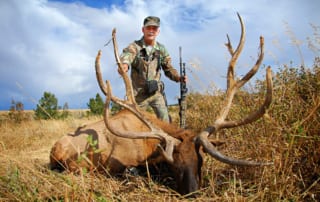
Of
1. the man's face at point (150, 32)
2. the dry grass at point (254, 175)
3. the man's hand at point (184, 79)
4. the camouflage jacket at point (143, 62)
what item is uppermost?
the man's face at point (150, 32)

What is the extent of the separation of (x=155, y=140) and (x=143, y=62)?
215 centimetres

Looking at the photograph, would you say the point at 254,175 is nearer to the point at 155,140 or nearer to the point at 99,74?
the point at 155,140

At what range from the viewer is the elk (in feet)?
10.6

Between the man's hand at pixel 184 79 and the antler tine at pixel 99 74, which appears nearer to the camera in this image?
the antler tine at pixel 99 74

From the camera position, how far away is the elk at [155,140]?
3227 mm

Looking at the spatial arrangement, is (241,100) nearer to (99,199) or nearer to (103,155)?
(103,155)

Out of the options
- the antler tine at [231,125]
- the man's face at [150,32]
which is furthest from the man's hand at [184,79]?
the antler tine at [231,125]

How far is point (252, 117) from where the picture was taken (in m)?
3.40

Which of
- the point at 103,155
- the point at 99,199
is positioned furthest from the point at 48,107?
the point at 99,199

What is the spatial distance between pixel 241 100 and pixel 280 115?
1.17 meters

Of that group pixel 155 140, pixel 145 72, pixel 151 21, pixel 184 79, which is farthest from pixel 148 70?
pixel 155 140

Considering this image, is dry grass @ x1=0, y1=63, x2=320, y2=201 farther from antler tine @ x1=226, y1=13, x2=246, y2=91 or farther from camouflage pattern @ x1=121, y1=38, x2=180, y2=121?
camouflage pattern @ x1=121, y1=38, x2=180, y2=121

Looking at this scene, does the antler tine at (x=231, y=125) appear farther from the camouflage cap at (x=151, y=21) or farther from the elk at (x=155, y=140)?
the camouflage cap at (x=151, y=21)

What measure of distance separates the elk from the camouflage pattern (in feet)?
4.03
